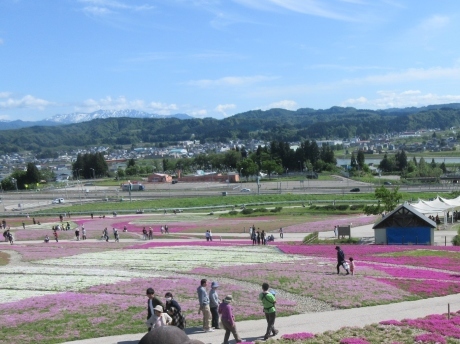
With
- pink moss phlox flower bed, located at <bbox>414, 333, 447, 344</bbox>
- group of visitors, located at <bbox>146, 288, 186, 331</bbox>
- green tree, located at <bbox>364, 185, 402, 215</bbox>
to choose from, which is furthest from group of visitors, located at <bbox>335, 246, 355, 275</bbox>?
green tree, located at <bbox>364, 185, 402, 215</bbox>

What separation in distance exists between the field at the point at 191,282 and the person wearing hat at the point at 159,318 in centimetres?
422

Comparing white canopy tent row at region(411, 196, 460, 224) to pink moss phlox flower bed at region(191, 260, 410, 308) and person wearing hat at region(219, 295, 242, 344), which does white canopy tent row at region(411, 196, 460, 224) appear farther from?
A: person wearing hat at region(219, 295, 242, 344)

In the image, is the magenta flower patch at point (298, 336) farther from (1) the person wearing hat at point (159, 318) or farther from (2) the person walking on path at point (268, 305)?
(1) the person wearing hat at point (159, 318)

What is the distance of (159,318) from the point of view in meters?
17.4

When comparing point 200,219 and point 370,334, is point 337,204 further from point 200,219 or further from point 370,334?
point 370,334

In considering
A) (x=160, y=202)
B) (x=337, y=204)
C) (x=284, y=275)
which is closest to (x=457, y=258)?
(x=284, y=275)

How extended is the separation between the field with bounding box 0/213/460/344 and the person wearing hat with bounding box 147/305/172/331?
13.9ft

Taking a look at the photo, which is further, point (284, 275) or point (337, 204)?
point (337, 204)

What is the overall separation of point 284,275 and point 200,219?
2244 inches

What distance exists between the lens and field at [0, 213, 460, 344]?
22.1 m

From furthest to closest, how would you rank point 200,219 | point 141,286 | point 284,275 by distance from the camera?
point 200,219 < point 284,275 < point 141,286

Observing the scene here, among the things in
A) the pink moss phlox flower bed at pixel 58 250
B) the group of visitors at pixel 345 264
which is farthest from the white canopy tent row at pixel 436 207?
the group of visitors at pixel 345 264

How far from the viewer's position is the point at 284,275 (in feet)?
106

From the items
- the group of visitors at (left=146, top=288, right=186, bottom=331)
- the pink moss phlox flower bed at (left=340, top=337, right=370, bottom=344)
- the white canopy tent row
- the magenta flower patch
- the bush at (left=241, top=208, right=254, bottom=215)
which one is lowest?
the bush at (left=241, top=208, right=254, bottom=215)
